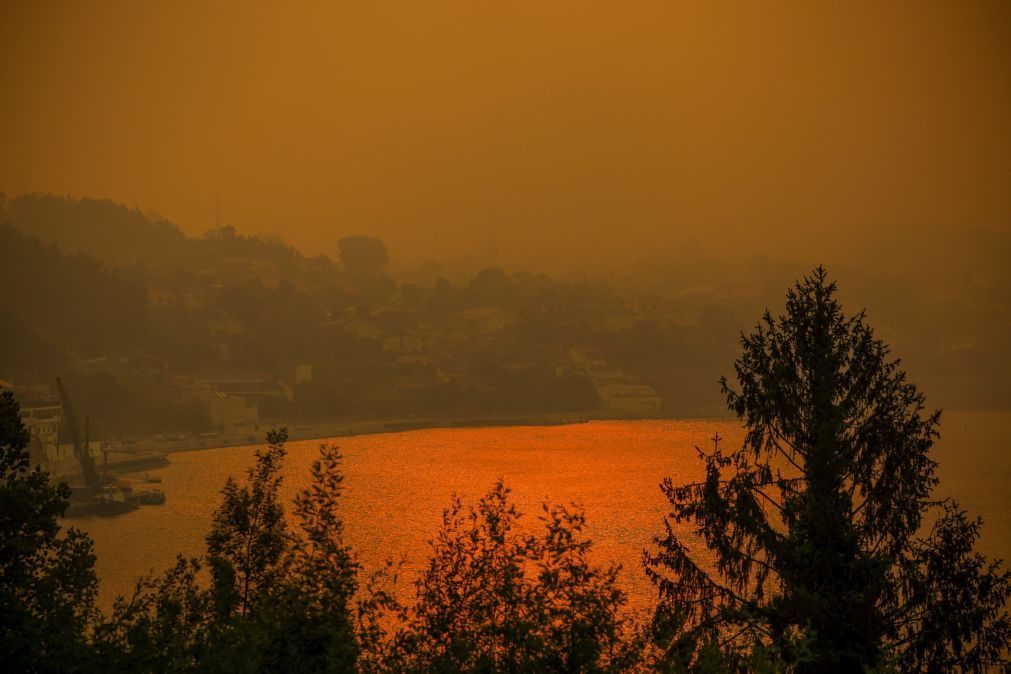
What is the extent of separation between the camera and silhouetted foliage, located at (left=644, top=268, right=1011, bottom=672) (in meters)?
4.34

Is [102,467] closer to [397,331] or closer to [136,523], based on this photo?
[136,523]

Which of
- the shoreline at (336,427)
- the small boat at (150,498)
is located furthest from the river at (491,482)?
the shoreline at (336,427)

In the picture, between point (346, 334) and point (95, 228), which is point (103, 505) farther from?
point (95, 228)

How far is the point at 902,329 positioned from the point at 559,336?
84.8 ft

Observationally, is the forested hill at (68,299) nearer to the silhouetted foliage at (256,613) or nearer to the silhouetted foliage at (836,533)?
the silhouetted foliage at (256,613)

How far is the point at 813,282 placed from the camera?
504 centimetres

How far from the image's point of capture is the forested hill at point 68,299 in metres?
40.3

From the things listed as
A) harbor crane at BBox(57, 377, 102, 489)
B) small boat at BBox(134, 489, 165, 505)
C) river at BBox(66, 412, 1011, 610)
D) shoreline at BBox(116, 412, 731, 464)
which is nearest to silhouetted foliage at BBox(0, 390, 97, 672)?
river at BBox(66, 412, 1011, 610)

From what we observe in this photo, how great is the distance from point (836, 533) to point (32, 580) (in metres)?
3.84

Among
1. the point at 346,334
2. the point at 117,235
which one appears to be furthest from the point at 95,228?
the point at 346,334

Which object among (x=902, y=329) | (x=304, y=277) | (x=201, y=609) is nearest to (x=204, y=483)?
(x=201, y=609)

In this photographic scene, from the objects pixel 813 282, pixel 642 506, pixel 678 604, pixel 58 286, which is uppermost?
pixel 58 286

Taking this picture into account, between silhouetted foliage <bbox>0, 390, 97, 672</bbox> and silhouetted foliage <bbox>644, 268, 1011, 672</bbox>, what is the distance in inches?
103

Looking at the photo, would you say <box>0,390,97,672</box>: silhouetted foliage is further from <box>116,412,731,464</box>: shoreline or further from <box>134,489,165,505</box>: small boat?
<box>116,412,731,464</box>: shoreline
